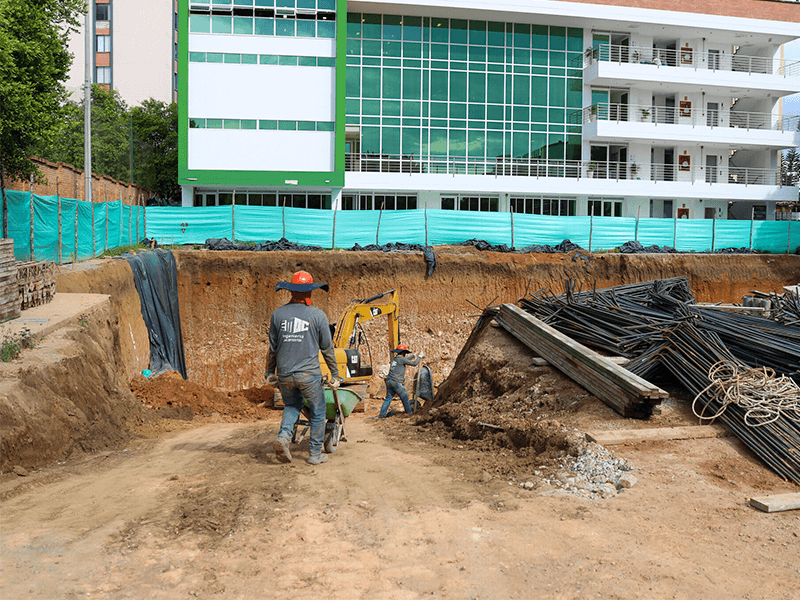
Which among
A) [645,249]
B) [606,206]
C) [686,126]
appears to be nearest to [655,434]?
[645,249]

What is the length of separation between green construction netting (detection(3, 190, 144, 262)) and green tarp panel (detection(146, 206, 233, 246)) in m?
3.88

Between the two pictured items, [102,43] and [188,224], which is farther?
[102,43]

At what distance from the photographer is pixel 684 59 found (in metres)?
37.3

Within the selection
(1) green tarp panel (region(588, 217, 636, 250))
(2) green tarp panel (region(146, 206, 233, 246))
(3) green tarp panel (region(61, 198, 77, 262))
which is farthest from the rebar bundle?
(2) green tarp panel (region(146, 206, 233, 246))

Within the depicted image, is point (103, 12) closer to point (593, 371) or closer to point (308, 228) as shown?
point (308, 228)

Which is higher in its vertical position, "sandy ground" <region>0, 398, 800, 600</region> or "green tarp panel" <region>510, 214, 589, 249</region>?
"green tarp panel" <region>510, 214, 589, 249</region>

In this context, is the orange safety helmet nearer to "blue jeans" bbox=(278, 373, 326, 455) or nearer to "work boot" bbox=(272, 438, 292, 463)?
"blue jeans" bbox=(278, 373, 326, 455)

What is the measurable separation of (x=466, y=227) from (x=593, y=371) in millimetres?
18230

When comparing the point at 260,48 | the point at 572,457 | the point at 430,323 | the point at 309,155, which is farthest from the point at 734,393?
the point at 260,48

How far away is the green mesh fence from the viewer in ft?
80.0

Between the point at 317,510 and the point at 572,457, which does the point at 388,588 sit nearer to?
the point at 317,510

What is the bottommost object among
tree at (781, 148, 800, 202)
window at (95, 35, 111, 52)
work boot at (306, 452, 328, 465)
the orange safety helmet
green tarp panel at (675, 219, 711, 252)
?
work boot at (306, 452, 328, 465)

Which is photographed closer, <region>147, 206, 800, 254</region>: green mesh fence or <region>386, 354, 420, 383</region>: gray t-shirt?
<region>386, 354, 420, 383</region>: gray t-shirt

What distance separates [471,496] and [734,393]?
336 cm
